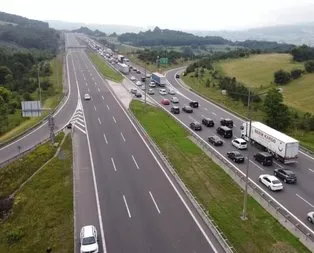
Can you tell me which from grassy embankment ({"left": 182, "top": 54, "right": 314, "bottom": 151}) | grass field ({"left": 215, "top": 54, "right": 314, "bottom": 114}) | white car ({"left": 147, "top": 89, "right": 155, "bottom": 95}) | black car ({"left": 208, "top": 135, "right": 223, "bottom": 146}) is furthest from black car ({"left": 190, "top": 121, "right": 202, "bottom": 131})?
white car ({"left": 147, "top": 89, "right": 155, "bottom": 95})

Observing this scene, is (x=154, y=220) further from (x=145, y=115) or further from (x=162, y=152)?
(x=145, y=115)

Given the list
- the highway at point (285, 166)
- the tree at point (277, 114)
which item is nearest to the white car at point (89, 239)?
the highway at point (285, 166)

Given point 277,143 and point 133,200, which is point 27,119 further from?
point 277,143

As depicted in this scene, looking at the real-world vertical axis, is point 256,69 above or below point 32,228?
above

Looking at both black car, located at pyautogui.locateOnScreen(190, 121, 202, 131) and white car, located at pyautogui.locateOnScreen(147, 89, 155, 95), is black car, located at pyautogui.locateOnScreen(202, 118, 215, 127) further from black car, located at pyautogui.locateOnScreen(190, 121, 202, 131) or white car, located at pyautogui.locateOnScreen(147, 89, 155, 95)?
white car, located at pyautogui.locateOnScreen(147, 89, 155, 95)

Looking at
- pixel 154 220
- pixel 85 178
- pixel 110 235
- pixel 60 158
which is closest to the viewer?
pixel 110 235

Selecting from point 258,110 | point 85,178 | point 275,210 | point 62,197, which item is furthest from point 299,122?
point 62,197
